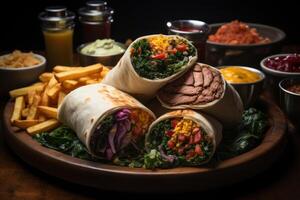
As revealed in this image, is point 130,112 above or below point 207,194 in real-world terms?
above

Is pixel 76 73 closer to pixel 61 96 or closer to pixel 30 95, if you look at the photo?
pixel 61 96

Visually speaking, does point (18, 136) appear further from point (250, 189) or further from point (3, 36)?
point (3, 36)

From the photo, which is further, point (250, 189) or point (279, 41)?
point (279, 41)

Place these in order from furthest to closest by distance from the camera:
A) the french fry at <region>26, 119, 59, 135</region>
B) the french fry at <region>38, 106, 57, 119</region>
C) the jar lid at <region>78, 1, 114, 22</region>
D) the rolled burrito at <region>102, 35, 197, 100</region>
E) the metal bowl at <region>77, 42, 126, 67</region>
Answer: the jar lid at <region>78, 1, 114, 22</region> < the metal bowl at <region>77, 42, 126, 67</region> < the french fry at <region>38, 106, 57, 119</region> < the french fry at <region>26, 119, 59, 135</region> < the rolled burrito at <region>102, 35, 197, 100</region>

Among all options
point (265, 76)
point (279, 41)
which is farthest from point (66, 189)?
point (279, 41)

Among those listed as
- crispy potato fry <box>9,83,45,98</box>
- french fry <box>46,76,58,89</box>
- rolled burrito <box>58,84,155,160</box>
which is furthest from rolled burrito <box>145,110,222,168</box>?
crispy potato fry <box>9,83,45,98</box>

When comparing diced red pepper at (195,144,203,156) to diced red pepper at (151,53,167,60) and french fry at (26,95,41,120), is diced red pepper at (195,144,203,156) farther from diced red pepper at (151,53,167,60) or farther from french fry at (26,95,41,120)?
french fry at (26,95,41,120)
